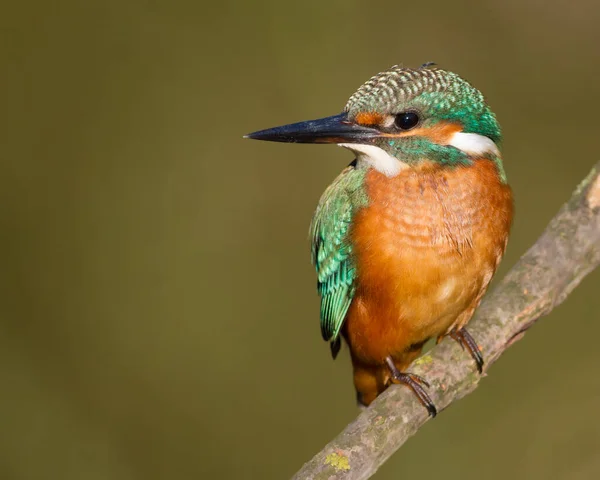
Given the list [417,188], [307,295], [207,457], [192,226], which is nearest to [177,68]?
[192,226]

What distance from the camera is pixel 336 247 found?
269 cm

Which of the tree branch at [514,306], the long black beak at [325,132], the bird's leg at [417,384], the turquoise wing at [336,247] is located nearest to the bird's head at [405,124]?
the long black beak at [325,132]

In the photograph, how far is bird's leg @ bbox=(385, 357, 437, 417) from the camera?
2.42 meters

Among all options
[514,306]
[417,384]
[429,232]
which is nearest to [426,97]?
[429,232]

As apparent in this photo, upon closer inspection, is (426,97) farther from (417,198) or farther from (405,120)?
(417,198)

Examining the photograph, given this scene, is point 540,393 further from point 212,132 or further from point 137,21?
point 137,21

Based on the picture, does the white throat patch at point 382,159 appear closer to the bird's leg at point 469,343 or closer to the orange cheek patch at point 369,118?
the orange cheek patch at point 369,118

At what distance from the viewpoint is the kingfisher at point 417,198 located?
248 cm

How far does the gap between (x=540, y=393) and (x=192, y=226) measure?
194 cm

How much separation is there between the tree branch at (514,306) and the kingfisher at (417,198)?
56 millimetres

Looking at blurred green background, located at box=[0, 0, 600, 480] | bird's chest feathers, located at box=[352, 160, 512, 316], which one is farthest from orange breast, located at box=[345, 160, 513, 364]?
blurred green background, located at box=[0, 0, 600, 480]

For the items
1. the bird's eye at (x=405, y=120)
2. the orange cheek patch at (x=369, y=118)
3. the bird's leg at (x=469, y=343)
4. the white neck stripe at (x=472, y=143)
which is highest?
the orange cheek patch at (x=369, y=118)

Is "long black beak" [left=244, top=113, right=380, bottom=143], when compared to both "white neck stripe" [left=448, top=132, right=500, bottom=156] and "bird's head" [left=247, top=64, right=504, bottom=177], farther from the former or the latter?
"white neck stripe" [left=448, top=132, right=500, bottom=156]

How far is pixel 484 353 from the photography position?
2.65 metres
